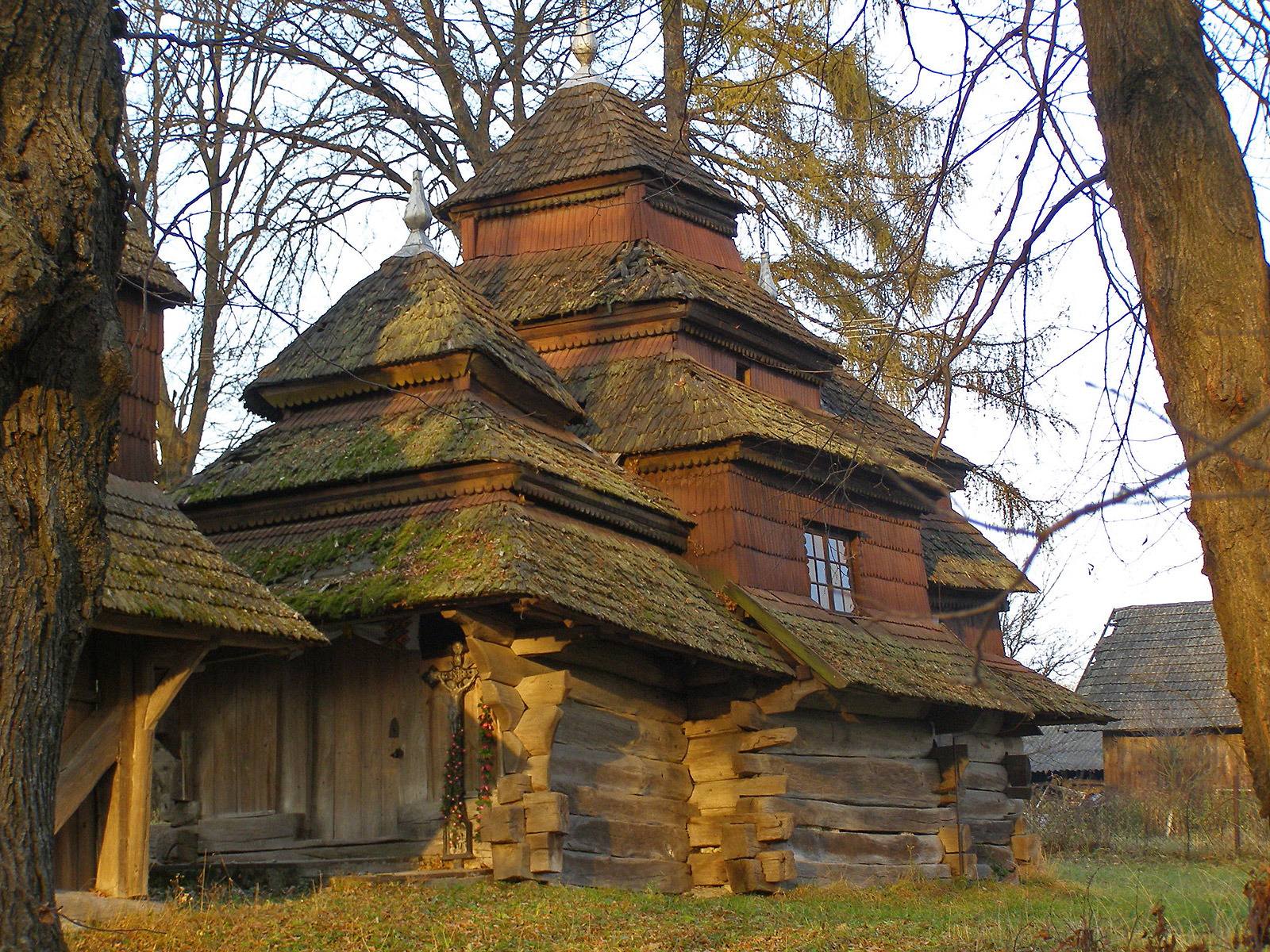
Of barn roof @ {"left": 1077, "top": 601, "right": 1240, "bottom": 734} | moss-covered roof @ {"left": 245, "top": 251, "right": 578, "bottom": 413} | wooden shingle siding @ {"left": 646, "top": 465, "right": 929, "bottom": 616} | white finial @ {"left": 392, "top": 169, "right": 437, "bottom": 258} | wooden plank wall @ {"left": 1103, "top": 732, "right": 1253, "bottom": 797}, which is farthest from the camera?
A: barn roof @ {"left": 1077, "top": 601, "right": 1240, "bottom": 734}

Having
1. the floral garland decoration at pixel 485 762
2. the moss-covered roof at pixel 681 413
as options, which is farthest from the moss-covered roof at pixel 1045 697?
the floral garland decoration at pixel 485 762

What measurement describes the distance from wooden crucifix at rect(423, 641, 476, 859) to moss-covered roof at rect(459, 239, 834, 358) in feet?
17.8

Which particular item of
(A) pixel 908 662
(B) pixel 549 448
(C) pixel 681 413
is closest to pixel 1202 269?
(B) pixel 549 448

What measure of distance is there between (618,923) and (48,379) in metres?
5.56

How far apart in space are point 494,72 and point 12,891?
18.4 meters

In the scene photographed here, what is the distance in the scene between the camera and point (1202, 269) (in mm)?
5809

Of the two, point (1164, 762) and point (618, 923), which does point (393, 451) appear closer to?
point (618, 923)

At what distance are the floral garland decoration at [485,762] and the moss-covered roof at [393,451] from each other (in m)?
2.13

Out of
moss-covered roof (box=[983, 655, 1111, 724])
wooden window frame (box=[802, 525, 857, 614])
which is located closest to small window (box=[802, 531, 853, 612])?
wooden window frame (box=[802, 525, 857, 614])

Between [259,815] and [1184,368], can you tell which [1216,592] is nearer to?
[1184,368]

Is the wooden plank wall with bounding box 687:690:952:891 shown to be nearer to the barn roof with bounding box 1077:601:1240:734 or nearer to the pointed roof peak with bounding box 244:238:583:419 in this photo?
the pointed roof peak with bounding box 244:238:583:419

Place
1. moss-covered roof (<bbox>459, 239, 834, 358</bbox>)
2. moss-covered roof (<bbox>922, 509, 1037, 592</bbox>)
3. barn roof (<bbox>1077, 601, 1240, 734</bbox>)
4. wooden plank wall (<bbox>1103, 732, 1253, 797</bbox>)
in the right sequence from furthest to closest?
barn roof (<bbox>1077, 601, 1240, 734</bbox>), wooden plank wall (<bbox>1103, 732, 1253, 797</bbox>), moss-covered roof (<bbox>922, 509, 1037, 592</bbox>), moss-covered roof (<bbox>459, 239, 834, 358</bbox>)

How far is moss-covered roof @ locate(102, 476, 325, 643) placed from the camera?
8.90 metres

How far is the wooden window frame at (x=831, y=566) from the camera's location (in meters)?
14.9
